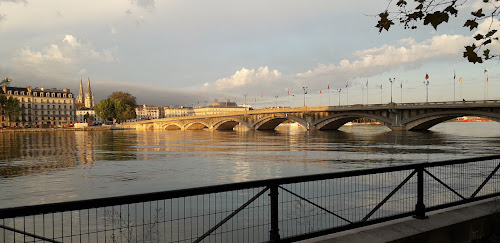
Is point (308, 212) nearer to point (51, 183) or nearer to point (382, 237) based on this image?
point (382, 237)

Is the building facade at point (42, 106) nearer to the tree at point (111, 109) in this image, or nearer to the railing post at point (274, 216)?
the tree at point (111, 109)

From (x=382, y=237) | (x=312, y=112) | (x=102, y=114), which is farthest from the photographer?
(x=102, y=114)

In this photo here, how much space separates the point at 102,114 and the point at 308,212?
161 metres

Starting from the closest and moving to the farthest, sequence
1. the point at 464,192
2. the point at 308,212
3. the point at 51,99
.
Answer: the point at 308,212 < the point at 464,192 < the point at 51,99

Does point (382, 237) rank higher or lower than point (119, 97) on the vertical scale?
lower

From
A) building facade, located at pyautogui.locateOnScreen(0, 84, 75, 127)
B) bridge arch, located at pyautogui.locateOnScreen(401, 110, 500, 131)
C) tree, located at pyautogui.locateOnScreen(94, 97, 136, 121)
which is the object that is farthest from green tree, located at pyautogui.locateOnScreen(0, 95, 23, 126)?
bridge arch, located at pyautogui.locateOnScreen(401, 110, 500, 131)

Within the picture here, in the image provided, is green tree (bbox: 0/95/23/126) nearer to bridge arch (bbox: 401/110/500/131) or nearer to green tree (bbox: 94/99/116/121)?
green tree (bbox: 94/99/116/121)

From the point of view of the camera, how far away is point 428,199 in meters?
13.6

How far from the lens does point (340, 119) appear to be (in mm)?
96688

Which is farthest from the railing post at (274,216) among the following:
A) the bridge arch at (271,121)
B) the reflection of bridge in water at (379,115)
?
the bridge arch at (271,121)

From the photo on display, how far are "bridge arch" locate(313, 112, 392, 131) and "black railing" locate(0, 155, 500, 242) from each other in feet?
216

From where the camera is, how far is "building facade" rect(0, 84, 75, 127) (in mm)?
161788

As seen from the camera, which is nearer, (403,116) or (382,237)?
(382,237)

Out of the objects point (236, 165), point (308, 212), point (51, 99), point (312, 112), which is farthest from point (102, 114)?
point (308, 212)
